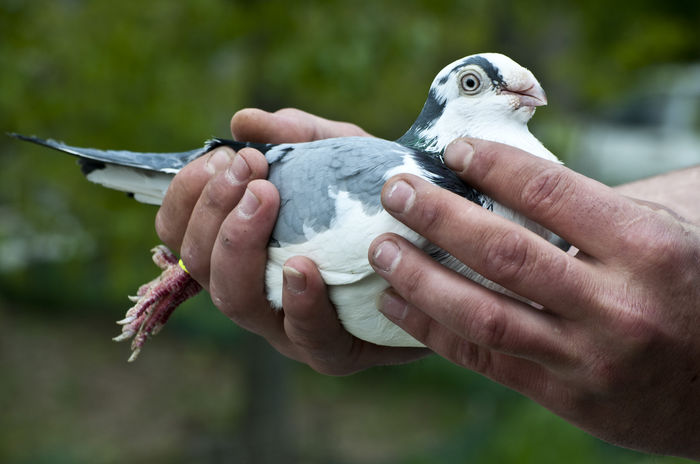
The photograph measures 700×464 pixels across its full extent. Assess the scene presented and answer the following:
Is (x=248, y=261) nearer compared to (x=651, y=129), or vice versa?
(x=248, y=261)

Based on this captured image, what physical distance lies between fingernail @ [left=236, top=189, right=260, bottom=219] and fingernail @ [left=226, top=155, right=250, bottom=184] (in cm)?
7

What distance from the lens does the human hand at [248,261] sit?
66.9 inches

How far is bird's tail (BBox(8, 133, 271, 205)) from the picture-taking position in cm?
193

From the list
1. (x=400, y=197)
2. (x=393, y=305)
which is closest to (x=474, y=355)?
(x=393, y=305)

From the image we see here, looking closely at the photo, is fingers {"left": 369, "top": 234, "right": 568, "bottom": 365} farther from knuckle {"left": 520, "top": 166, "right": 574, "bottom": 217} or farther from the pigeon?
knuckle {"left": 520, "top": 166, "right": 574, "bottom": 217}

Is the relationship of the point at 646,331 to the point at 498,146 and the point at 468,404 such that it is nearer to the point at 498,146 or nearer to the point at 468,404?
the point at 498,146

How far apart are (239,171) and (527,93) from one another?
0.74 meters

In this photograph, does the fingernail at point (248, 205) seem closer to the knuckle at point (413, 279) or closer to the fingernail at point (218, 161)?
the fingernail at point (218, 161)

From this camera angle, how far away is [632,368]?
4.83ft

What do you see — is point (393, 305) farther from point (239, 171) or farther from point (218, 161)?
point (218, 161)

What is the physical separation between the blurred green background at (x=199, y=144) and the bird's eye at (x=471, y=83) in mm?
2535

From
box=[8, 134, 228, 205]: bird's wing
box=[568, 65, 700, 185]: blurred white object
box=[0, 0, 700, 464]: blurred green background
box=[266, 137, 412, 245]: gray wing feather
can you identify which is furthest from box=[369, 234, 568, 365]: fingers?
box=[568, 65, 700, 185]: blurred white object

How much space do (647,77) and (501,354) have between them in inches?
526

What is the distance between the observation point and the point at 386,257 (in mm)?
1496
